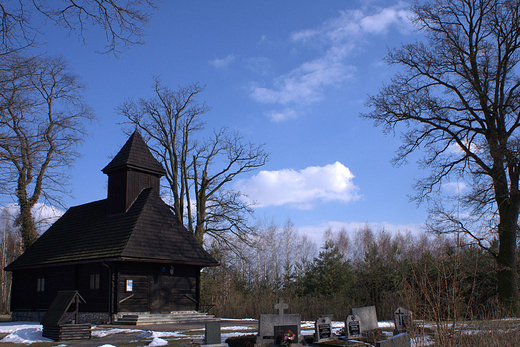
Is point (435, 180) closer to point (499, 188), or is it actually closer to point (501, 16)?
point (499, 188)

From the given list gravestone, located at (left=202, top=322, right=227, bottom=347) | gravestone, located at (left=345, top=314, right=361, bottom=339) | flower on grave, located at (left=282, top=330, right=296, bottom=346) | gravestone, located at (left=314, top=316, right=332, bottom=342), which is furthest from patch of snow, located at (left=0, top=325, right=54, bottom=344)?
gravestone, located at (left=345, top=314, right=361, bottom=339)

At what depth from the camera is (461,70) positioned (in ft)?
76.4

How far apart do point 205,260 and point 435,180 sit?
13.1 metres

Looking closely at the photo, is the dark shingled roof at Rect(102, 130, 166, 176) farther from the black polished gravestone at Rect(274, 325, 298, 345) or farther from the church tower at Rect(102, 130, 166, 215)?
the black polished gravestone at Rect(274, 325, 298, 345)

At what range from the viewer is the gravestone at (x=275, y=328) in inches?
→ 478

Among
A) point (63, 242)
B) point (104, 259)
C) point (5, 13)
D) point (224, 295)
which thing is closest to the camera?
point (5, 13)

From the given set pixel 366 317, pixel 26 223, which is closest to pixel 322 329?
pixel 366 317

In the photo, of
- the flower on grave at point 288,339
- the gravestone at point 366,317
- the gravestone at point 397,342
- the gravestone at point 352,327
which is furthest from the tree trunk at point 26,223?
the gravestone at point 397,342

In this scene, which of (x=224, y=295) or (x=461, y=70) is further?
(x=224, y=295)

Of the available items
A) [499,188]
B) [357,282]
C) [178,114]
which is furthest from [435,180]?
[178,114]

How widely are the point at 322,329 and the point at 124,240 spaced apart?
40.4ft

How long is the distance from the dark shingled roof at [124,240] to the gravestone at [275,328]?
33.4ft

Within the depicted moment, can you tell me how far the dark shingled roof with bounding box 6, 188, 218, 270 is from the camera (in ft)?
71.5

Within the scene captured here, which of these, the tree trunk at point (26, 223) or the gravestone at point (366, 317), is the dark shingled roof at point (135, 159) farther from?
the gravestone at point (366, 317)
